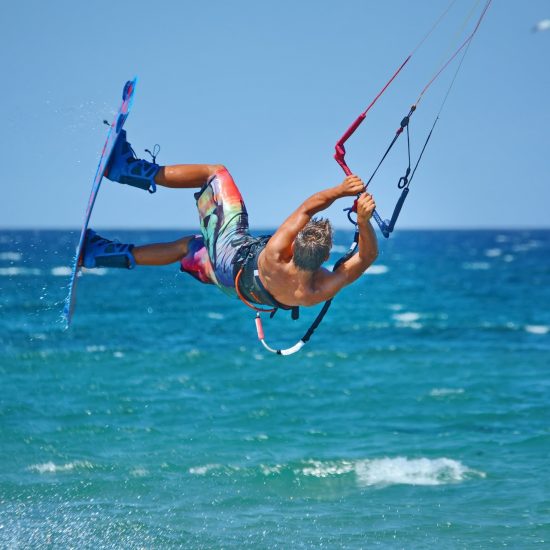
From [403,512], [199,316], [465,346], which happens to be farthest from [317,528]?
[199,316]

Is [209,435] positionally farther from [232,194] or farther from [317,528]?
[232,194]

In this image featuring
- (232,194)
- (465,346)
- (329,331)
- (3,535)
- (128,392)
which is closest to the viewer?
(232,194)

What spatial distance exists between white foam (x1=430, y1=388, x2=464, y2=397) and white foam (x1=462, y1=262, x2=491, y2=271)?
48.4 m

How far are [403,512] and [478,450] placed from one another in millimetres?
3368

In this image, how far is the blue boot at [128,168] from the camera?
25.7 ft

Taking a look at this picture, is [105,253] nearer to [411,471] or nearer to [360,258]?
[360,258]

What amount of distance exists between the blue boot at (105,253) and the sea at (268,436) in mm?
681

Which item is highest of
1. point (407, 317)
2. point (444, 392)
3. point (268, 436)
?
point (268, 436)

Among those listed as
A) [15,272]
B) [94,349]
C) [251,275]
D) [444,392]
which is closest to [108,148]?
[251,275]

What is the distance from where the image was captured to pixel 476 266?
69.8 m

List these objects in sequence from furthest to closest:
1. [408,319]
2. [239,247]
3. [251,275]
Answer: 1. [408,319]
2. [239,247]
3. [251,275]

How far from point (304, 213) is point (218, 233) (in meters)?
1.07

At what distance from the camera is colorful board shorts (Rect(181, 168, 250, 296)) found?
743cm

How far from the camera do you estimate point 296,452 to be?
13641 millimetres
